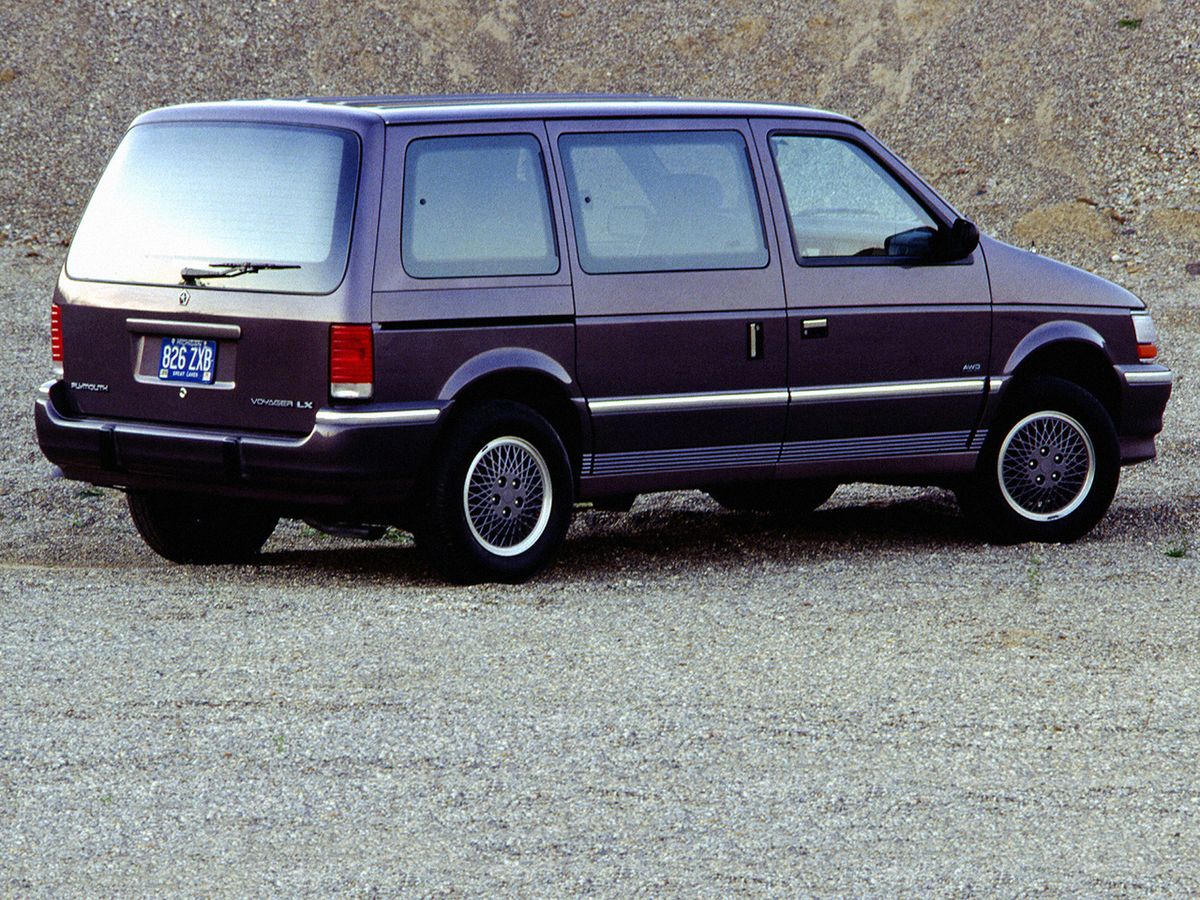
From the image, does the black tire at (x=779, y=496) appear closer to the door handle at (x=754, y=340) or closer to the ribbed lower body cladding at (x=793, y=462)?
the ribbed lower body cladding at (x=793, y=462)

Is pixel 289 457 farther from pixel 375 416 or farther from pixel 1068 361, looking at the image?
pixel 1068 361

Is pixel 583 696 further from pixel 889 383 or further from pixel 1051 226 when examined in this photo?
pixel 1051 226

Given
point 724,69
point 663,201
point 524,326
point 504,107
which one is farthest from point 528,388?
point 724,69

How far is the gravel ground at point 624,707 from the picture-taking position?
4.69 metres

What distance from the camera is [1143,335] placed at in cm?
970

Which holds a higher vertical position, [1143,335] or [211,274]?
[211,274]

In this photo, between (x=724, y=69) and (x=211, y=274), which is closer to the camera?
(x=211, y=274)

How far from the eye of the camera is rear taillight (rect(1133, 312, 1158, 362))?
9656 mm

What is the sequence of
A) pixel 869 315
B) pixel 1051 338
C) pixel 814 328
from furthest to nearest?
1. pixel 1051 338
2. pixel 869 315
3. pixel 814 328

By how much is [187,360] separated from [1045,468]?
414 centimetres

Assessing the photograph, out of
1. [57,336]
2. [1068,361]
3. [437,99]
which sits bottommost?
[1068,361]

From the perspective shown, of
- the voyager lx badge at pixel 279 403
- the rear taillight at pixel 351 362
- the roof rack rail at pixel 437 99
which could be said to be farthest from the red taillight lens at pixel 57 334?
the rear taillight at pixel 351 362

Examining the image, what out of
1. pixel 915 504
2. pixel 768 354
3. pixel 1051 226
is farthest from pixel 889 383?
pixel 1051 226

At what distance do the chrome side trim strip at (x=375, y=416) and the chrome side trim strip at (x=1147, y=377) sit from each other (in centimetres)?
374
